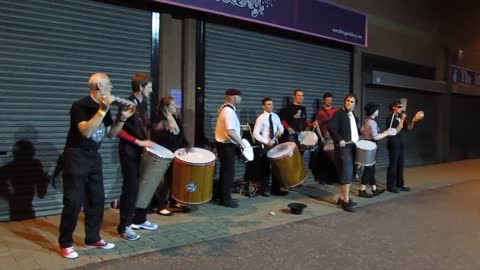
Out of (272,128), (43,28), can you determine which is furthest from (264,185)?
(43,28)

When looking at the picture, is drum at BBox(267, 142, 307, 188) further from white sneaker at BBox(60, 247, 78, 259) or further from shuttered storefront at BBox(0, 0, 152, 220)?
white sneaker at BBox(60, 247, 78, 259)

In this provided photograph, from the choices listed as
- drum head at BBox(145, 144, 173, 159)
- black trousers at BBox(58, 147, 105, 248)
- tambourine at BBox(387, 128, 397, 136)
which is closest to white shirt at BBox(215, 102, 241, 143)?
drum head at BBox(145, 144, 173, 159)

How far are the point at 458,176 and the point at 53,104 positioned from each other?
1027cm

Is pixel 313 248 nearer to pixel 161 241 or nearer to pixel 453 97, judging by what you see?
pixel 161 241

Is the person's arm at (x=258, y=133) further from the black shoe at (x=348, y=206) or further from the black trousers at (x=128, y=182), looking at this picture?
the black trousers at (x=128, y=182)

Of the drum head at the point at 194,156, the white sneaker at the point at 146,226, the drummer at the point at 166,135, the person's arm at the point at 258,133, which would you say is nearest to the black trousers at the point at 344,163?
the person's arm at the point at 258,133

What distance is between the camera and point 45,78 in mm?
6758

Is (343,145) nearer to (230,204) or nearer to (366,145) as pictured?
(366,145)

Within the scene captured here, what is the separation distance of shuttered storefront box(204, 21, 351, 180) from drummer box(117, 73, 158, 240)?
9.84ft

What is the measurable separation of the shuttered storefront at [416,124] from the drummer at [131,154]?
814 centimetres

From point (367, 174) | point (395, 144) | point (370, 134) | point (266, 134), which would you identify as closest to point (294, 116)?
point (266, 134)

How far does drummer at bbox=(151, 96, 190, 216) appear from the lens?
6871mm

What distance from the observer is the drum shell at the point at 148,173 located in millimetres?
5953

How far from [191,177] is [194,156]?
326 millimetres
